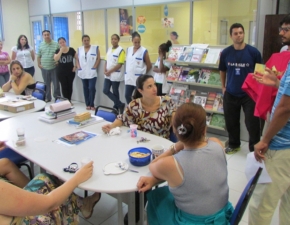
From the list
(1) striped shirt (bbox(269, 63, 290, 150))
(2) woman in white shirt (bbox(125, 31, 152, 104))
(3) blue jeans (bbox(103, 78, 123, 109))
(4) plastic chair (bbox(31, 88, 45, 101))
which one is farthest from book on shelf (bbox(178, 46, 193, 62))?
(1) striped shirt (bbox(269, 63, 290, 150))

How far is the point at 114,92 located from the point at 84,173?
3.89 metres

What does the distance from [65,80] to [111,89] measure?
3.52 ft

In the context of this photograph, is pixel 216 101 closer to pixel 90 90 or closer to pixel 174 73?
pixel 174 73

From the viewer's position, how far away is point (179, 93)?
4.30 metres

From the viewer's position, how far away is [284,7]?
14.2 ft

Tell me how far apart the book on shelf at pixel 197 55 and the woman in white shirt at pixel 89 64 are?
236cm

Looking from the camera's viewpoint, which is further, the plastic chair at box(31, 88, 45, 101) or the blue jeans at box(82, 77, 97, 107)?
the blue jeans at box(82, 77, 97, 107)

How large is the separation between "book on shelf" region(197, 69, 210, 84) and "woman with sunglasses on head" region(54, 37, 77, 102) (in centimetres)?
300

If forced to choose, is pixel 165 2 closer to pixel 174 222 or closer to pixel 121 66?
pixel 121 66

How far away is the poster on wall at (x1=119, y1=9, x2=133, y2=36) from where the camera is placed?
214 inches

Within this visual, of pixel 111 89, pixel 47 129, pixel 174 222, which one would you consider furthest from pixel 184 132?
pixel 111 89

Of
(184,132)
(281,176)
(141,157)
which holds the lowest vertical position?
(281,176)

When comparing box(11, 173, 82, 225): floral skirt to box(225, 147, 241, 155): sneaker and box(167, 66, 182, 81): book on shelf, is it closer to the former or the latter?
box(225, 147, 241, 155): sneaker

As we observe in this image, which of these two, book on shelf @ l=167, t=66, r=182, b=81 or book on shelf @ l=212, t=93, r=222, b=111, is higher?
book on shelf @ l=167, t=66, r=182, b=81
